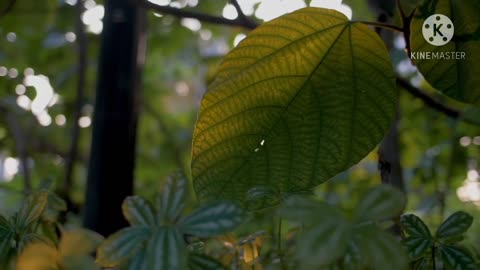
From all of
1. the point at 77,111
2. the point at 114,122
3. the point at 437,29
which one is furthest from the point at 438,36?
the point at 77,111

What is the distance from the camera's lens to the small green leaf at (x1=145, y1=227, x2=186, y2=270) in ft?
0.89

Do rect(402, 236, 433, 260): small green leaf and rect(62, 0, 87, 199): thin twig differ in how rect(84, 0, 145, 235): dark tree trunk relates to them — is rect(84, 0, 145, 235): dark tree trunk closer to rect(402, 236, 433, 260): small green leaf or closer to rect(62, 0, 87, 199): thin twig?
rect(62, 0, 87, 199): thin twig

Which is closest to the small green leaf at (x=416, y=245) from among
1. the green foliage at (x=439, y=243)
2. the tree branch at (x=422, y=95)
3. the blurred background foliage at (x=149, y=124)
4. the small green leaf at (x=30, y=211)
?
the green foliage at (x=439, y=243)

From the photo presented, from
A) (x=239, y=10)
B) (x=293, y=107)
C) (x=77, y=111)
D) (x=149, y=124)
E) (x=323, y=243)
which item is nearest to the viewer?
(x=323, y=243)

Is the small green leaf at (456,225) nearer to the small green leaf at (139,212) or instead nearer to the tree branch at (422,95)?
the small green leaf at (139,212)

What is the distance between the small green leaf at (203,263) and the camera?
30 cm

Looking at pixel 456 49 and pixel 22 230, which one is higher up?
pixel 456 49

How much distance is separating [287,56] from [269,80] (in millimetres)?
24

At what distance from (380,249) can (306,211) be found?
3cm

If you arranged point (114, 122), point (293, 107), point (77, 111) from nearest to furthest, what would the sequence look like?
point (293, 107) → point (114, 122) → point (77, 111)

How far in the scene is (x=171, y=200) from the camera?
30 centimetres

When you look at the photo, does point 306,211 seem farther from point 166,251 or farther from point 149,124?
point 149,124

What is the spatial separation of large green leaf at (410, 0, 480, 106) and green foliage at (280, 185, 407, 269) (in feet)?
0.76

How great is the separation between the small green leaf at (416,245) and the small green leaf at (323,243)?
112 millimetres
